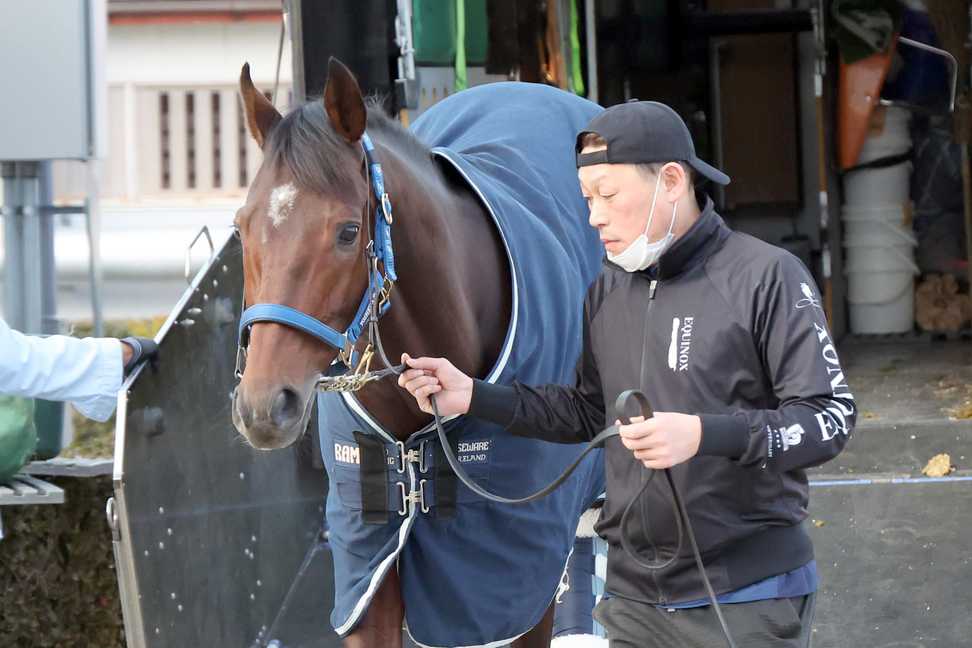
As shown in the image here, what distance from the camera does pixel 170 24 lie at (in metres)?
11.1

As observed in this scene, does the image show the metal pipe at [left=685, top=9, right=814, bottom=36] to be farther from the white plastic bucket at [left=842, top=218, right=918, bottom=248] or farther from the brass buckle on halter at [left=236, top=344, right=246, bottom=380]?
the brass buckle on halter at [left=236, top=344, right=246, bottom=380]

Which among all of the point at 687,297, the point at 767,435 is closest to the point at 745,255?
the point at 687,297

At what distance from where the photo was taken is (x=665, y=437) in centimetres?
211

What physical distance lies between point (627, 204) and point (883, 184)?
5054mm

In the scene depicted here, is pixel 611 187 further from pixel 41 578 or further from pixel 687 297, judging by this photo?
pixel 41 578

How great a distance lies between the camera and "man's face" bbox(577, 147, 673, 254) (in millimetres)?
2307

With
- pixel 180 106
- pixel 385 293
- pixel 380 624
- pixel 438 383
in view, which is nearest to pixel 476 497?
pixel 380 624

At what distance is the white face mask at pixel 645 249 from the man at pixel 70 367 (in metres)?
1.26

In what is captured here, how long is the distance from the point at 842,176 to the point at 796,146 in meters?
0.46

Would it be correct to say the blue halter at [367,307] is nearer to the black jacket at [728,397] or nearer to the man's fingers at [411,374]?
the man's fingers at [411,374]

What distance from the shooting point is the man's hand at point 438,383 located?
255 cm

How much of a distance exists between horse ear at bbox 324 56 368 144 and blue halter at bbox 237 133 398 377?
0.05 meters

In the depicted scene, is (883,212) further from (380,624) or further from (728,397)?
(728,397)

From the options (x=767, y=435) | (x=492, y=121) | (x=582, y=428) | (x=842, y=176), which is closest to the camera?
(x=767, y=435)
